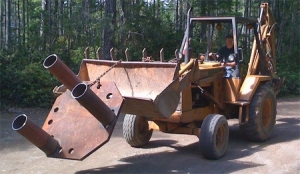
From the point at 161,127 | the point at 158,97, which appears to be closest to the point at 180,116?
the point at 161,127

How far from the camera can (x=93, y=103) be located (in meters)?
→ 6.59

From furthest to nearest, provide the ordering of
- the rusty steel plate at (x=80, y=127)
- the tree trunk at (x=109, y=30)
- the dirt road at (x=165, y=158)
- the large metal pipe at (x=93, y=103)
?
the tree trunk at (x=109, y=30) < the dirt road at (x=165, y=158) < the rusty steel plate at (x=80, y=127) < the large metal pipe at (x=93, y=103)

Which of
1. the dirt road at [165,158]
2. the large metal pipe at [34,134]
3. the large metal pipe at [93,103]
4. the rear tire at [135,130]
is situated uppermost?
the large metal pipe at [93,103]

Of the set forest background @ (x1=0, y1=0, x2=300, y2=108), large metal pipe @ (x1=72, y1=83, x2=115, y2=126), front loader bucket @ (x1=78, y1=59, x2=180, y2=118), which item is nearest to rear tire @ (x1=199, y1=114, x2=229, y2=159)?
front loader bucket @ (x1=78, y1=59, x2=180, y2=118)

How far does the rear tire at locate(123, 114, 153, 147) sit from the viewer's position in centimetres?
912

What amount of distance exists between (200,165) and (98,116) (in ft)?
6.83

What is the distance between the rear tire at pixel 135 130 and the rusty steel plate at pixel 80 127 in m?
1.77

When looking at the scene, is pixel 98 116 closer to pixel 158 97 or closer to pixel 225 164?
pixel 158 97

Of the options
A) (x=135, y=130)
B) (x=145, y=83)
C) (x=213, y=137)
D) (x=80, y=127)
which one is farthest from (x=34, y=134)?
(x=213, y=137)

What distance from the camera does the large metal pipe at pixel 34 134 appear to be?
22.3 ft

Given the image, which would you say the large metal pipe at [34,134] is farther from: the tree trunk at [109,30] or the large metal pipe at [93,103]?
the tree trunk at [109,30]

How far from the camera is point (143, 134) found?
9.42 m

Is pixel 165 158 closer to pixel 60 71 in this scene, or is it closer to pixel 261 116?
pixel 261 116

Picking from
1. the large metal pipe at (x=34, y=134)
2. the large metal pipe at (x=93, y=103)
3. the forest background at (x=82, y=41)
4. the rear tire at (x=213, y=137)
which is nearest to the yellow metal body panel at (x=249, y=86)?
the rear tire at (x=213, y=137)
